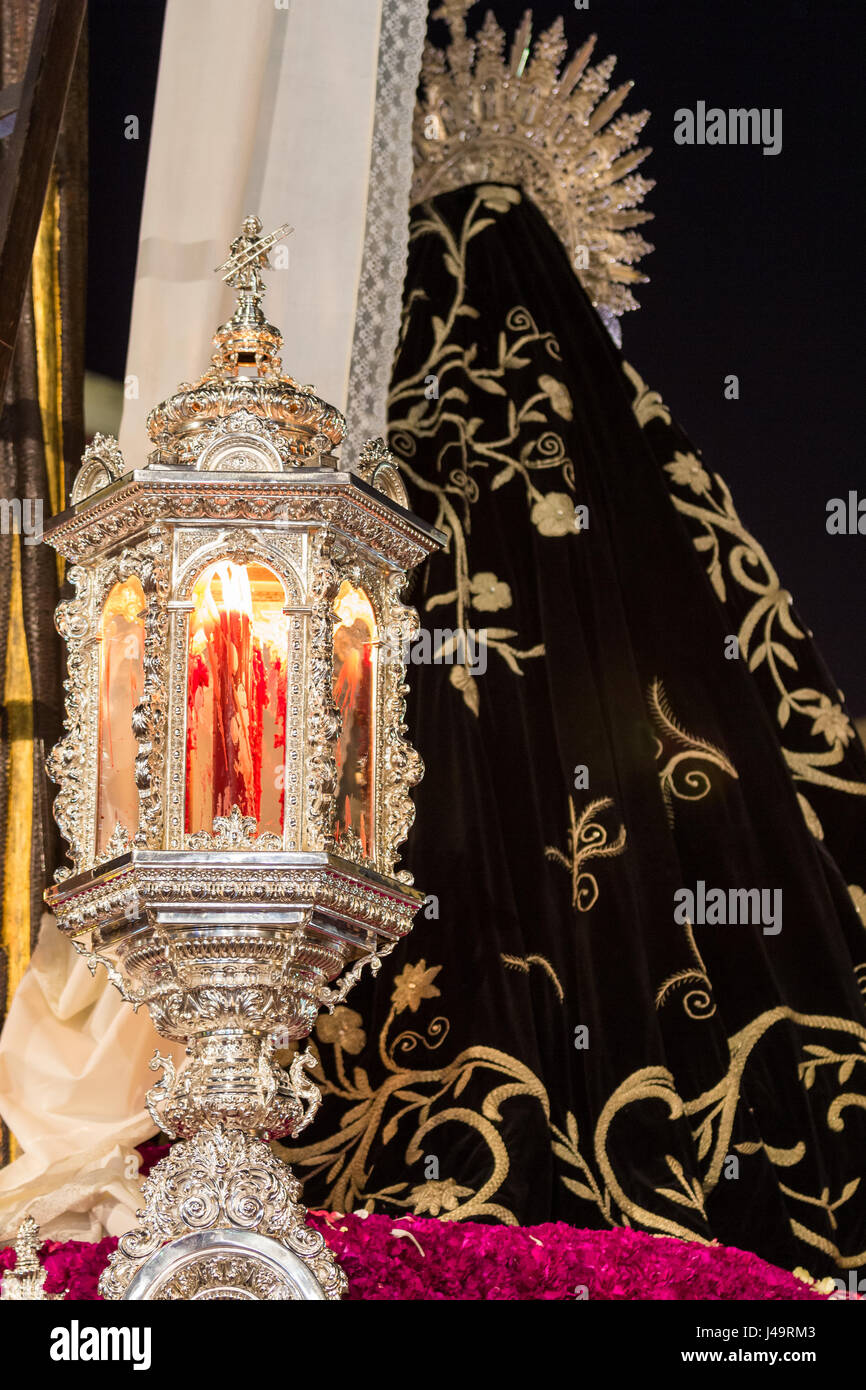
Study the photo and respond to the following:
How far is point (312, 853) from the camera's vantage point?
5.73 ft

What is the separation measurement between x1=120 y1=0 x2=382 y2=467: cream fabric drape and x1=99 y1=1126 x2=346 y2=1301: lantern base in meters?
1.10

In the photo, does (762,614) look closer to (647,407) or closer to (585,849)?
(647,407)

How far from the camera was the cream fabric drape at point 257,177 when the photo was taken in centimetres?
260

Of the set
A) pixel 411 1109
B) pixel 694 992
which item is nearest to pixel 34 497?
pixel 411 1109

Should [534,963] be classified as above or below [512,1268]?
above

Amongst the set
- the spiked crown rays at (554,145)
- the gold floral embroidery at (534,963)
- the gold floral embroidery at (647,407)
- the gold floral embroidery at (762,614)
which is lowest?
the gold floral embroidery at (534,963)

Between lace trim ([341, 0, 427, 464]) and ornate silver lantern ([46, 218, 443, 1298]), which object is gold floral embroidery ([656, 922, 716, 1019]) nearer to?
ornate silver lantern ([46, 218, 443, 1298])

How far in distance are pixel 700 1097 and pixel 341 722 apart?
892 millimetres

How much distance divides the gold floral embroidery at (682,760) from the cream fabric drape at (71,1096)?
842 millimetres

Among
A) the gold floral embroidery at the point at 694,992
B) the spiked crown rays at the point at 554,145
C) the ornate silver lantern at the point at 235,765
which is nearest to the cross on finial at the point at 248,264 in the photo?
the ornate silver lantern at the point at 235,765

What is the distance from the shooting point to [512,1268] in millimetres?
1856

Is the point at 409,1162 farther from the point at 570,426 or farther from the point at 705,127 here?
the point at 705,127

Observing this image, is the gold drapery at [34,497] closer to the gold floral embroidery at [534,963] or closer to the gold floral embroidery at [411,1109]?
the gold floral embroidery at [411,1109]

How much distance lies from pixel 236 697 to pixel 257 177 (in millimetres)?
1159
